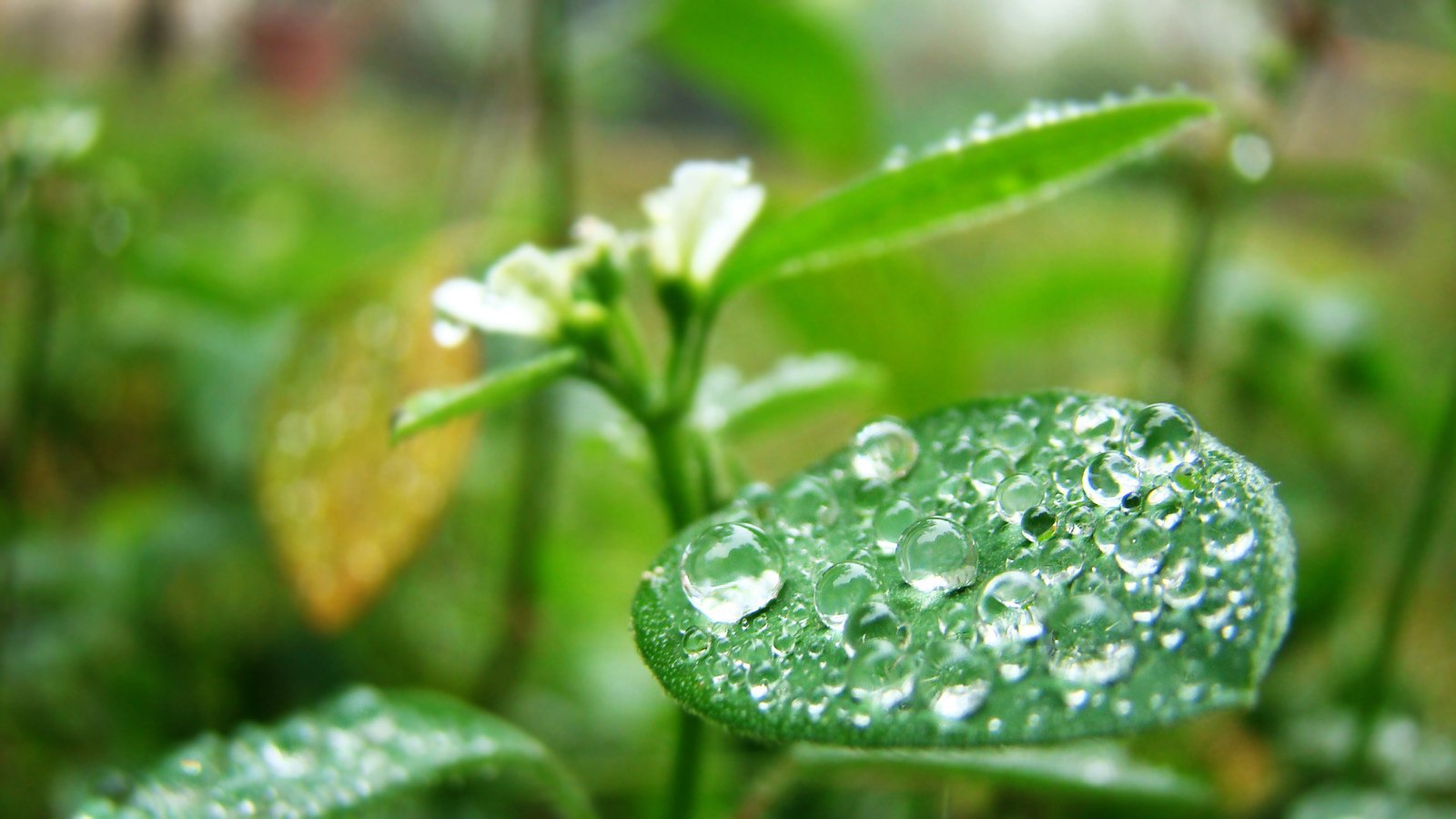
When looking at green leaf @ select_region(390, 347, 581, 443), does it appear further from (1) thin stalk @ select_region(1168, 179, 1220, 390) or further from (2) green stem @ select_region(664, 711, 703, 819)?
(1) thin stalk @ select_region(1168, 179, 1220, 390)

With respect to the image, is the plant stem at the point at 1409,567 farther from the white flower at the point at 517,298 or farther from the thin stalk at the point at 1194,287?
the white flower at the point at 517,298

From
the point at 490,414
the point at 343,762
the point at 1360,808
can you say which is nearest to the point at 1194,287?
the point at 1360,808

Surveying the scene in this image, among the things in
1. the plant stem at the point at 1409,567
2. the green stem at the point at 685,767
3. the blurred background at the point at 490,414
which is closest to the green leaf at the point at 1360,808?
the plant stem at the point at 1409,567

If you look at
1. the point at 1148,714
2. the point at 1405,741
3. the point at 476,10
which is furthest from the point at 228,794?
the point at 476,10

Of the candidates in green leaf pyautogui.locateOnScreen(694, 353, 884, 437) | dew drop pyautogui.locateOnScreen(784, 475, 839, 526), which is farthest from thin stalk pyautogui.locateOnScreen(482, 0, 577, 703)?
dew drop pyautogui.locateOnScreen(784, 475, 839, 526)

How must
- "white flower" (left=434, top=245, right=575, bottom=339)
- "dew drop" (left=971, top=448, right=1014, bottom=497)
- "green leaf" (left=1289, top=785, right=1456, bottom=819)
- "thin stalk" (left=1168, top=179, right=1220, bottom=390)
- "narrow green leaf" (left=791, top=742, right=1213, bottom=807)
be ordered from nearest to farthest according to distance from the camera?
1. "dew drop" (left=971, top=448, right=1014, bottom=497)
2. "white flower" (left=434, top=245, right=575, bottom=339)
3. "narrow green leaf" (left=791, top=742, right=1213, bottom=807)
4. "green leaf" (left=1289, top=785, right=1456, bottom=819)
5. "thin stalk" (left=1168, top=179, right=1220, bottom=390)

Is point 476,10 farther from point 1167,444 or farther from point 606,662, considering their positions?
point 1167,444
